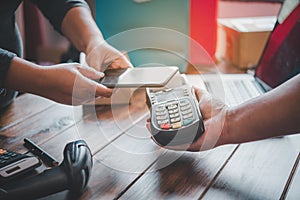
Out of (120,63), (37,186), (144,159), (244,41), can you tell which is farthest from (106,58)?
(244,41)

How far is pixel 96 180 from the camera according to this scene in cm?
63

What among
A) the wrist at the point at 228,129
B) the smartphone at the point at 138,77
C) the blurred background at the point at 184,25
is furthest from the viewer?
the blurred background at the point at 184,25

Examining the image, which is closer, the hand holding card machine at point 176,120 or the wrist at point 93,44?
the hand holding card machine at point 176,120

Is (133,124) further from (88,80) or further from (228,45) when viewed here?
(228,45)

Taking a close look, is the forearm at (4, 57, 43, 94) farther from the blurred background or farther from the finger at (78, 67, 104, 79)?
the blurred background

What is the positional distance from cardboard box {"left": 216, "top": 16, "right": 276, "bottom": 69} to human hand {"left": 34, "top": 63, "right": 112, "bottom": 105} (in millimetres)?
622

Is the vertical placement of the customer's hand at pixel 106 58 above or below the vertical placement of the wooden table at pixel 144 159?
above

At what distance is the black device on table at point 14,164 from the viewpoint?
1.94 feet

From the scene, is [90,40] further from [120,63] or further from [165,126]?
[165,126]

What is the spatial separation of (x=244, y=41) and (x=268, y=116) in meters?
0.67

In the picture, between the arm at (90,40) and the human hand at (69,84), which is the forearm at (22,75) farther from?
the arm at (90,40)

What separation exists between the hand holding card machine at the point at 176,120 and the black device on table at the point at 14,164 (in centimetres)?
18

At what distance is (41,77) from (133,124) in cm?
19

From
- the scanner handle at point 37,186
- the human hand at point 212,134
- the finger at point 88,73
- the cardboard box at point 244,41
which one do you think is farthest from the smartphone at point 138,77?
the cardboard box at point 244,41
